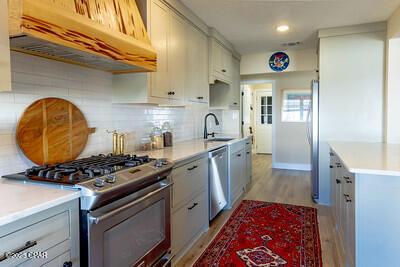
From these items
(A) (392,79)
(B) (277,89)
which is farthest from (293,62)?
(A) (392,79)

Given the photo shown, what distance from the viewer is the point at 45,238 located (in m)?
1.10

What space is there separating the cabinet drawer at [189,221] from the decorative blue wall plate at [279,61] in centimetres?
332

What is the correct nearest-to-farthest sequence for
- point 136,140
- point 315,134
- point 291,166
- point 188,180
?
point 188,180 → point 136,140 → point 315,134 → point 291,166

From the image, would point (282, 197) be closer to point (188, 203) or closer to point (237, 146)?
point (237, 146)

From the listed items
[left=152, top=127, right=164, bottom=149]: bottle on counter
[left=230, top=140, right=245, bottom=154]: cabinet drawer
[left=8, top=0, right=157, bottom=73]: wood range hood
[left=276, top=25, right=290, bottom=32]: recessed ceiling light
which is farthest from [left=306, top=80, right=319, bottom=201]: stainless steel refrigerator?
[left=8, top=0, right=157, bottom=73]: wood range hood

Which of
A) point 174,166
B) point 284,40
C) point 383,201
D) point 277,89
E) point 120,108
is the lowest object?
point 383,201

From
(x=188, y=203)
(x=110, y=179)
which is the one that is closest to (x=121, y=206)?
(x=110, y=179)

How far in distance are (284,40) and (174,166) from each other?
3.25 meters

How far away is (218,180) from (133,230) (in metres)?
1.68

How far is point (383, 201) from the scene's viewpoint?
1735 millimetres

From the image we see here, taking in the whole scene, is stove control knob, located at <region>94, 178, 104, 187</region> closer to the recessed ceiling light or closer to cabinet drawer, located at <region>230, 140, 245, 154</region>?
cabinet drawer, located at <region>230, 140, 245, 154</region>

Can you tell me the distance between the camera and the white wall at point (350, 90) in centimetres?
371

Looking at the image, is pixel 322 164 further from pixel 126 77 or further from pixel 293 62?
pixel 126 77

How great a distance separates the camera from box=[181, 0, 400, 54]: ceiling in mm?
2994
